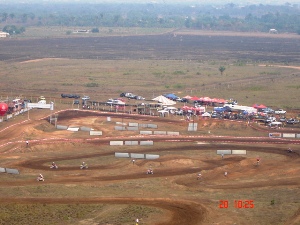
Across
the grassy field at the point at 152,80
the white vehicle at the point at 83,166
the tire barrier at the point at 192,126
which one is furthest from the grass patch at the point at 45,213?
the grassy field at the point at 152,80

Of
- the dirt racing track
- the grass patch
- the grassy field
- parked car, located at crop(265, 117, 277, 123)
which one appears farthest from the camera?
the grassy field

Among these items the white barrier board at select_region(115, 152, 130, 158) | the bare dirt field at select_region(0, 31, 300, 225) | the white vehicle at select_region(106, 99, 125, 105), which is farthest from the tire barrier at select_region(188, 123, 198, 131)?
the white barrier board at select_region(115, 152, 130, 158)

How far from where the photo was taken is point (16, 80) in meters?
123

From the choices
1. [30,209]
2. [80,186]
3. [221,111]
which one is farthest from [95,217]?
[221,111]

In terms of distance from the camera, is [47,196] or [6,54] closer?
[47,196]

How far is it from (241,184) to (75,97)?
Answer: 52.7 m

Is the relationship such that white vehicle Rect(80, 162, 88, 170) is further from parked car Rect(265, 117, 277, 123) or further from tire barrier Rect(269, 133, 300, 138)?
parked car Rect(265, 117, 277, 123)

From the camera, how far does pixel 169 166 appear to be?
196 ft

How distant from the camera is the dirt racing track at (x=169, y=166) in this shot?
4597cm

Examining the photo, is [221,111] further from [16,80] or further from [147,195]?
[16,80]

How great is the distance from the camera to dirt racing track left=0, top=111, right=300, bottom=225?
151 feet

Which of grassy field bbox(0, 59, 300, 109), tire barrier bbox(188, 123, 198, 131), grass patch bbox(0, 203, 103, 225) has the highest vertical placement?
grass patch bbox(0, 203, 103, 225)

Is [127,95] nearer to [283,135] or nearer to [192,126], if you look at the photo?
[192,126]
